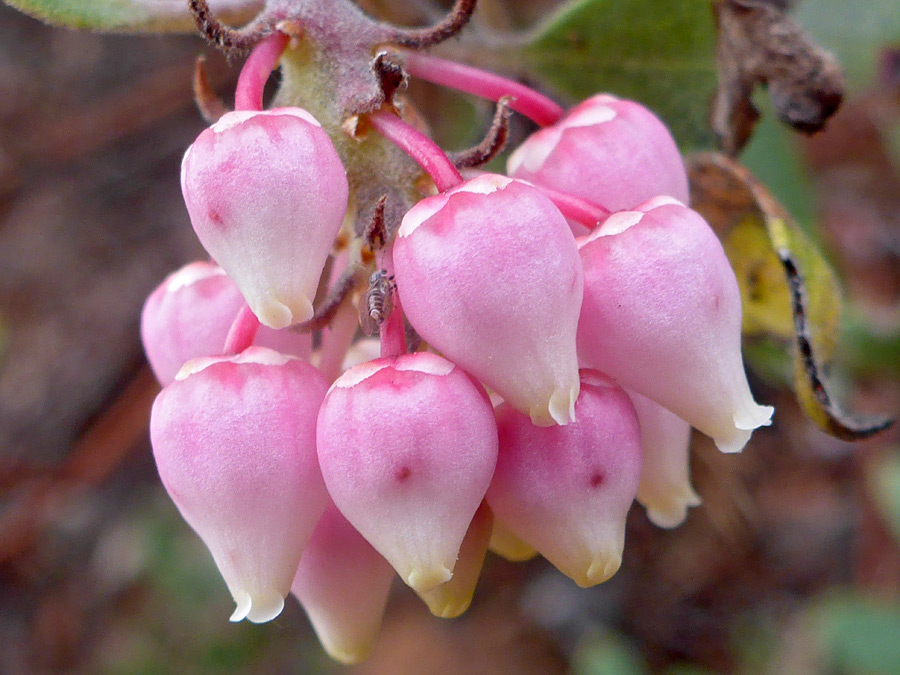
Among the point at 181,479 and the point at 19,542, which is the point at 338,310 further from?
the point at 19,542

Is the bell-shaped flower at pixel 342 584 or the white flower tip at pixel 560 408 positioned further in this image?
the bell-shaped flower at pixel 342 584

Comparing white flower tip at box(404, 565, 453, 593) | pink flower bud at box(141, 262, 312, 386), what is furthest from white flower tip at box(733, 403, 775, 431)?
pink flower bud at box(141, 262, 312, 386)

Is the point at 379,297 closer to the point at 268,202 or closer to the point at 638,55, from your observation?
the point at 268,202

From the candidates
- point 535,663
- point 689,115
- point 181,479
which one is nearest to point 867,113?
point 689,115

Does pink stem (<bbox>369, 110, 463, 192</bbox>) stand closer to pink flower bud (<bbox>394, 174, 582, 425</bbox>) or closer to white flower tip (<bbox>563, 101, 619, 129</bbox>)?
pink flower bud (<bbox>394, 174, 582, 425</bbox>)

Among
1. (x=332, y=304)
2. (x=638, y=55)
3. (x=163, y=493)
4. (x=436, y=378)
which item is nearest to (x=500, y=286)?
(x=436, y=378)

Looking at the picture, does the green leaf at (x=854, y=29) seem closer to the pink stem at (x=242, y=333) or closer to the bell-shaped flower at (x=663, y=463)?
the bell-shaped flower at (x=663, y=463)

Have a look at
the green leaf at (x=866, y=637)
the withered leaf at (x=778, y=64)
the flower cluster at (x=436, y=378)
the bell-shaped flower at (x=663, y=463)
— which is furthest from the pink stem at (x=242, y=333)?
the green leaf at (x=866, y=637)
